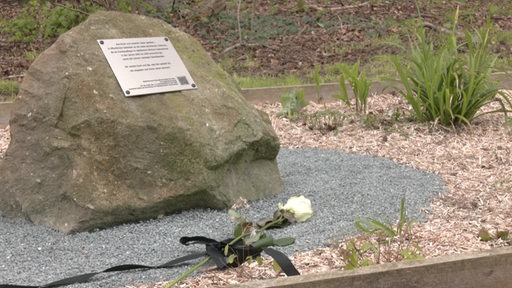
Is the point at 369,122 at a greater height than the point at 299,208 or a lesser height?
lesser

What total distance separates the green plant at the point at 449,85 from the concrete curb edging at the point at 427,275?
9.60 ft

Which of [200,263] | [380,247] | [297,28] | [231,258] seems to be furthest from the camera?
[297,28]

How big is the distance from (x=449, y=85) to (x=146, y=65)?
8.01 ft

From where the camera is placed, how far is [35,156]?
13.9 feet

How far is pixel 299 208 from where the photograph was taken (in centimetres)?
408

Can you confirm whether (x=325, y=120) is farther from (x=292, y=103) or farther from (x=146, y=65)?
(x=146, y=65)

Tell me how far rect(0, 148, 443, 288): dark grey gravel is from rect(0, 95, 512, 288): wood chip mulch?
140 millimetres

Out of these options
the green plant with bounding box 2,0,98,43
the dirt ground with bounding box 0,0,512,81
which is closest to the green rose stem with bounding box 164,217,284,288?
the dirt ground with bounding box 0,0,512,81

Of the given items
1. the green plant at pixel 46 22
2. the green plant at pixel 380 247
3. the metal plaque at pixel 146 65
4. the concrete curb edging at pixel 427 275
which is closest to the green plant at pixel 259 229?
the green plant at pixel 380 247

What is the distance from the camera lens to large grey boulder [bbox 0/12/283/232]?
411 cm

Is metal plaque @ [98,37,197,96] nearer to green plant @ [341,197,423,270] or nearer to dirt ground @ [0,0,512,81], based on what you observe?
green plant @ [341,197,423,270]

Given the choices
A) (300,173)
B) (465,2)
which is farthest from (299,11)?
(300,173)

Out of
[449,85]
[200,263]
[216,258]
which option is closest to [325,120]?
[449,85]

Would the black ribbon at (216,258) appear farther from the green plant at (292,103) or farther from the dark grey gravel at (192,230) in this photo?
the green plant at (292,103)
